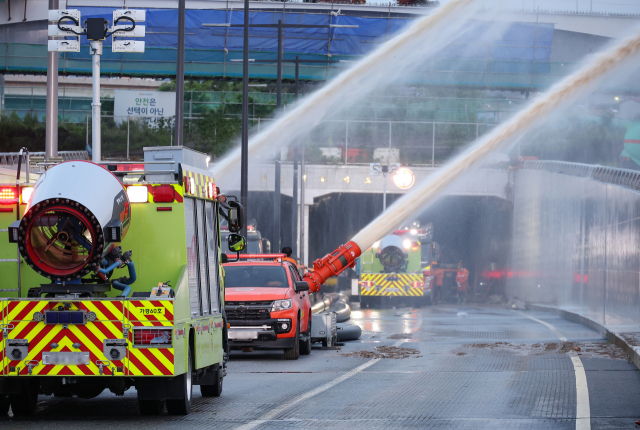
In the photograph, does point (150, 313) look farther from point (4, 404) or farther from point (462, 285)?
point (462, 285)

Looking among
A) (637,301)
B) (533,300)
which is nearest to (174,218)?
(637,301)

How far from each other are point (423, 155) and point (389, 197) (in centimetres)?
377

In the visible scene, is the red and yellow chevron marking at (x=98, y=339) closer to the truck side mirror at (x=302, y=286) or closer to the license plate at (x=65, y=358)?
the license plate at (x=65, y=358)

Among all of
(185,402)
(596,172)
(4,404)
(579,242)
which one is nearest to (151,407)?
(185,402)

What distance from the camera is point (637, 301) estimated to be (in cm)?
2086

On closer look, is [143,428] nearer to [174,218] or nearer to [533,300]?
[174,218]

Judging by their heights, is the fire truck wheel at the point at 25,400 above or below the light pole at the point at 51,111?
below

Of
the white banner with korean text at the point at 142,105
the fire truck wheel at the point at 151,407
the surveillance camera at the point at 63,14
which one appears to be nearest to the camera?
the fire truck wheel at the point at 151,407

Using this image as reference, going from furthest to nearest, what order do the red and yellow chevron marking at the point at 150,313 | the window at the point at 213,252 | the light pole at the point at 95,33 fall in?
the light pole at the point at 95,33 < the window at the point at 213,252 < the red and yellow chevron marking at the point at 150,313

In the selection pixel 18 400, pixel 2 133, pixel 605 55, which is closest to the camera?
pixel 18 400

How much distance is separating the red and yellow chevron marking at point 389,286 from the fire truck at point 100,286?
2877 cm

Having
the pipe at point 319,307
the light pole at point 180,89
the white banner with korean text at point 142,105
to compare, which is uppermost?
the white banner with korean text at point 142,105

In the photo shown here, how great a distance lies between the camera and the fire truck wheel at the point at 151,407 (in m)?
9.97

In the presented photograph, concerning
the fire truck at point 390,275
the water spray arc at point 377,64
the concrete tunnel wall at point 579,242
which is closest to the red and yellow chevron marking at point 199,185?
the water spray arc at point 377,64
